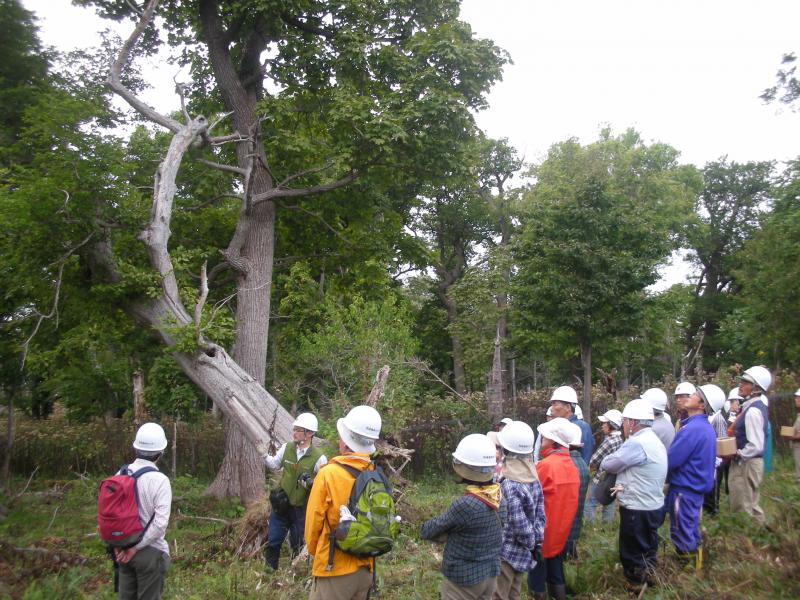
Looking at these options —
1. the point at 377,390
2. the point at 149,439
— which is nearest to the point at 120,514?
the point at 149,439

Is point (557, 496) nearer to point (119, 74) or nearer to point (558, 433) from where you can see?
point (558, 433)

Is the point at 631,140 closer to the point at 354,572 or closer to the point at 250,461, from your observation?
the point at 250,461

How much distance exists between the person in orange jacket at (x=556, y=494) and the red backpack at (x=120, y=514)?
3153 millimetres

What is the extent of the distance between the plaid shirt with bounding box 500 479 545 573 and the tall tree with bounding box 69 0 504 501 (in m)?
7.73

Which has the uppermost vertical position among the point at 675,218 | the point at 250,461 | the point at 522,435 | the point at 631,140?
the point at 631,140

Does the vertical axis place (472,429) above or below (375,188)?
below

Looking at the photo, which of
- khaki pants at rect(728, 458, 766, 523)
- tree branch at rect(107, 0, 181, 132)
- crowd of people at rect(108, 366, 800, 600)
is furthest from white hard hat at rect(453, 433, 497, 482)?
tree branch at rect(107, 0, 181, 132)

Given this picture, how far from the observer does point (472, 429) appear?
50.0 ft

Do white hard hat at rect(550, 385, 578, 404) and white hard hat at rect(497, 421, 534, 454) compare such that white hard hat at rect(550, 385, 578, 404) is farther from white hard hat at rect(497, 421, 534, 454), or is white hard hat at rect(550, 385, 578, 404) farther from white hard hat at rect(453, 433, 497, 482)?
white hard hat at rect(453, 433, 497, 482)

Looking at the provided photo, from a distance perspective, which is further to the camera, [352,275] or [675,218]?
[675,218]

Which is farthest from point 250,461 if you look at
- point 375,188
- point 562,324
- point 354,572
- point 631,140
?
point 631,140

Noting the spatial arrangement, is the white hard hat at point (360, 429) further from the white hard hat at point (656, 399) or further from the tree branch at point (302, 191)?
Answer: the tree branch at point (302, 191)

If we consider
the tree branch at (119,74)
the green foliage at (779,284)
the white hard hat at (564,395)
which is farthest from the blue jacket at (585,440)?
the green foliage at (779,284)

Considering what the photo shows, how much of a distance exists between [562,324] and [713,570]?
412 inches
